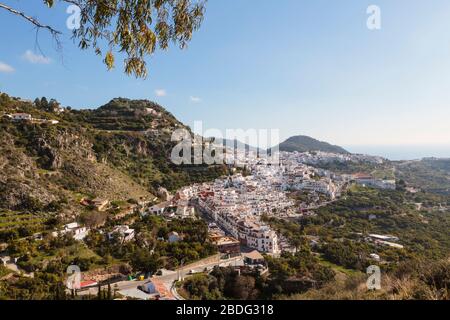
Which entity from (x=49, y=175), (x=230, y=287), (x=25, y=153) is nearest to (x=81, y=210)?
(x=49, y=175)

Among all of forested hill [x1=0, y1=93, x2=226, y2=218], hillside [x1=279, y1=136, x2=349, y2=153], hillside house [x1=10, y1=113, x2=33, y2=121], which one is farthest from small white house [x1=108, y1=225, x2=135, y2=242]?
hillside [x1=279, y1=136, x2=349, y2=153]

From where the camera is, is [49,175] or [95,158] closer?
[49,175]

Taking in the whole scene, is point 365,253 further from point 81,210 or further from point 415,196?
point 415,196

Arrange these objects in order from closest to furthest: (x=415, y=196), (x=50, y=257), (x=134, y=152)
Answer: (x=50, y=257), (x=134, y=152), (x=415, y=196)

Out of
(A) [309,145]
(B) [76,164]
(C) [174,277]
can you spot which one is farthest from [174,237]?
(A) [309,145]

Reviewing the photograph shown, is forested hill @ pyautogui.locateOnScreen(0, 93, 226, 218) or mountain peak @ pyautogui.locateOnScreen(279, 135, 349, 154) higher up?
mountain peak @ pyautogui.locateOnScreen(279, 135, 349, 154)

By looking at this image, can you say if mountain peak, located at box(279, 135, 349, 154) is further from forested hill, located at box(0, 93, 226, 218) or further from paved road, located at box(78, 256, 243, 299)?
paved road, located at box(78, 256, 243, 299)

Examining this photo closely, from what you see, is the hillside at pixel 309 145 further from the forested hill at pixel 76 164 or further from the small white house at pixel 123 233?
the small white house at pixel 123 233

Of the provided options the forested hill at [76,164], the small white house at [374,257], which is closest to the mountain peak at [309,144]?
the forested hill at [76,164]
